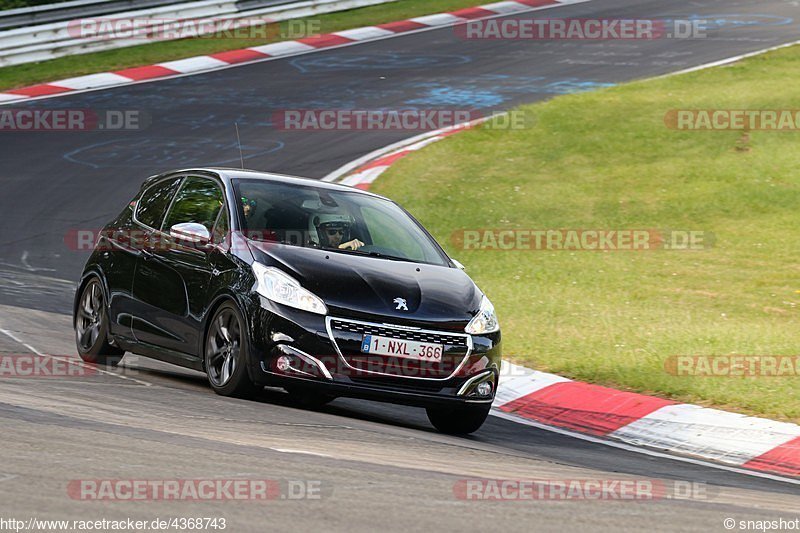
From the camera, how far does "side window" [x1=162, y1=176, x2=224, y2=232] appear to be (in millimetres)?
8984

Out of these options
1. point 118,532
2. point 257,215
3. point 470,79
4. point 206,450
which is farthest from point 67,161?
point 118,532

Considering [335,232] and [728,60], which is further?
[728,60]

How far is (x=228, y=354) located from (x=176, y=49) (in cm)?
1886

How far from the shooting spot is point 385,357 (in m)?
7.81

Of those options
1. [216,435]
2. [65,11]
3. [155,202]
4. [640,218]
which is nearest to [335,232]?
[155,202]

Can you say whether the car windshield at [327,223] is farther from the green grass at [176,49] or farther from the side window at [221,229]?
the green grass at [176,49]

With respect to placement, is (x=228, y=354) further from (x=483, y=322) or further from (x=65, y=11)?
(x=65, y=11)

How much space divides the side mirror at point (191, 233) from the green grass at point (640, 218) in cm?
321

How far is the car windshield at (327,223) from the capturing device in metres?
8.62

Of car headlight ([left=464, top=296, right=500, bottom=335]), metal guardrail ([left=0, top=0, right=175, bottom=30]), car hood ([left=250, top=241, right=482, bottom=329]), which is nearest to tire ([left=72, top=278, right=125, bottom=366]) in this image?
car hood ([left=250, top=241, right=482, bottom=329])

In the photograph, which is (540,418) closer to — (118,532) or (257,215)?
(257,215)

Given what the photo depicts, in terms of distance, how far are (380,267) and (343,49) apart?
62.3ft

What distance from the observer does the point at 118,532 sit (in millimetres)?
4598

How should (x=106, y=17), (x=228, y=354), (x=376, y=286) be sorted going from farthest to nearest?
(x=106, y=17) → (x=228, y=354) → (x=376, y=286)
